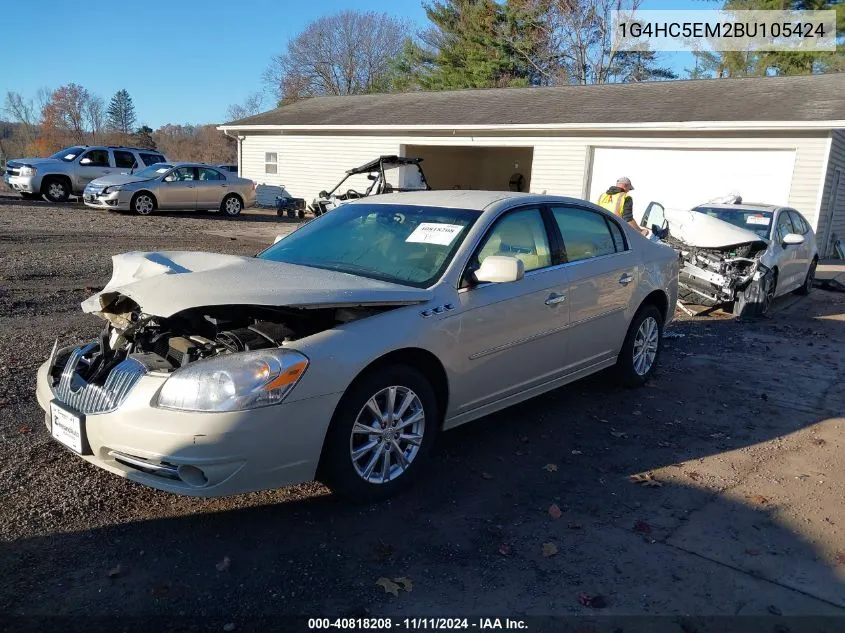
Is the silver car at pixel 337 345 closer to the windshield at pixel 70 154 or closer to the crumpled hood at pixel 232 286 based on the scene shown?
the crumpled hood at pixel 232 286

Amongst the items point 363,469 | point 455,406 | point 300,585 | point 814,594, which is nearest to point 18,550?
point 300,585

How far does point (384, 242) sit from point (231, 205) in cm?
1614

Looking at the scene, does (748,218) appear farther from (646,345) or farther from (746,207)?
(646,345)

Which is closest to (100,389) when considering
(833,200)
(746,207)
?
(746,207)

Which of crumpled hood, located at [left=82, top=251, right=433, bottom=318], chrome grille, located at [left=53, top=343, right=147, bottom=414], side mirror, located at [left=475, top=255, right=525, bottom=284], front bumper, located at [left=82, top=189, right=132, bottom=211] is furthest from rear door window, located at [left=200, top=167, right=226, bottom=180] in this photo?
side mirror, located at [left=475, top=255, right=525, bottom=284]

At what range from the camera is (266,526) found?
3.37 meters

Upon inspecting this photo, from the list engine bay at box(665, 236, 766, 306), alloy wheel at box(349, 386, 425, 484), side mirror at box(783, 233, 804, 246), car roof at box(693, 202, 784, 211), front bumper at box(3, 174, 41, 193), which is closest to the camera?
alloy wheel at box(349, 386, 425, 484)

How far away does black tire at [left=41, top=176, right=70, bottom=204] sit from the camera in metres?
19.1

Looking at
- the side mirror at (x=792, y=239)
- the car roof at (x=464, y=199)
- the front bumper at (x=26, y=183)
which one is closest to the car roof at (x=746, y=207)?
the side mirror at (x=792, y=239)

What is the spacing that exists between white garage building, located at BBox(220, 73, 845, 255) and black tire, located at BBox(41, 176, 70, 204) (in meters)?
7.30

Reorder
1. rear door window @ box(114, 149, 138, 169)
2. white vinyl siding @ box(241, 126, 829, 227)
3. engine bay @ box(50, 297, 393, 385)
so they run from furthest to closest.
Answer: rear door window @ box(114, 149, 138, 169) → white vinyl siding @ box(241, 126, 829, 227) → engine bay @ box(50, 297, 393, 385)

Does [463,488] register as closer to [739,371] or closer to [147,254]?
[147,254]

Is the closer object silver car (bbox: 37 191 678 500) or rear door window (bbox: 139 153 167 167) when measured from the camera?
silver car (bbox: 37 191 678 500)

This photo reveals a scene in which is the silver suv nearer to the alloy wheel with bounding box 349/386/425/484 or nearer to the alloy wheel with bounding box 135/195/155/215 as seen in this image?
the alloy wheel with bounding box 135/195/155/215
